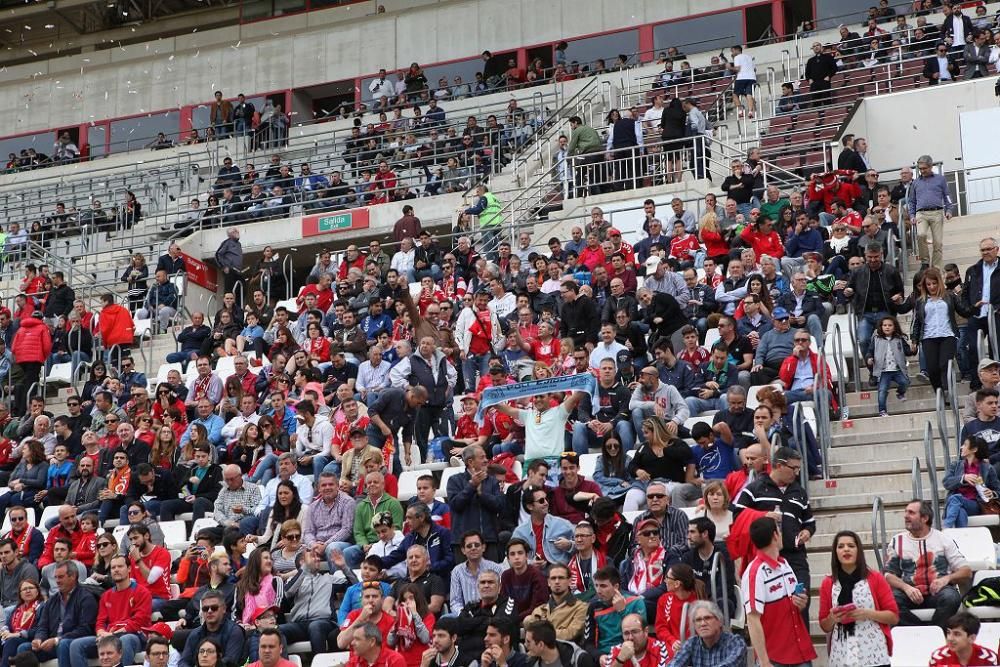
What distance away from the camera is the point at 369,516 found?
13.2 m

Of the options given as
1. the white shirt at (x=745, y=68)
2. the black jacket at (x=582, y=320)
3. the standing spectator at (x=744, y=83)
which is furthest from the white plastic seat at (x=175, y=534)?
the white shirt at (x=745, y=68)

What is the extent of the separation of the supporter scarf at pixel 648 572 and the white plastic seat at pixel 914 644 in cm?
180

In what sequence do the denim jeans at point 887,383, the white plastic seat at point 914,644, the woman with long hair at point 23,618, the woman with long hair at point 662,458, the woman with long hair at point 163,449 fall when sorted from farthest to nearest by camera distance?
the woman with long hair at point 163,449 < the denim jeans at point 887,383 < the woman with long hair at point 23,618 < the woman with long hair at point 662,458 < the white plastic seat at point 914,644

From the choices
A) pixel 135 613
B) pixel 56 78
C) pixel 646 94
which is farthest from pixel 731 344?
pixel 56 78

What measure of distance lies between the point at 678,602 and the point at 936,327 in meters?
5.05

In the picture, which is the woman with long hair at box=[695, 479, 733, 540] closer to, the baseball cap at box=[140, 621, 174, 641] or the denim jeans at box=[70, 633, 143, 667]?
the baseball cap at box=[140, 621, 174, 641]

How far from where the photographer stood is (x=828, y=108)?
2342 centimetres

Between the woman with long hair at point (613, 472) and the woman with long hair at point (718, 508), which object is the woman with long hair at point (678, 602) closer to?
the woman with long hair at point (718, 508)

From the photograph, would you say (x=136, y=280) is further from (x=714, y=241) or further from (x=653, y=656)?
(x=653, y=656)

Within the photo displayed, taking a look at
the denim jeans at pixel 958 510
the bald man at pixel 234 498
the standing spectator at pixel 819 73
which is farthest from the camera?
the standing spectator at pixel 819 73

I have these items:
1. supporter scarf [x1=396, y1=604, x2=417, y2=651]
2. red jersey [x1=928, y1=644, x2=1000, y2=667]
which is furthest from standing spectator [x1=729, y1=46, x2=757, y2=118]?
red jersey [x1=928, y1=644, x2=1000, y2=667]

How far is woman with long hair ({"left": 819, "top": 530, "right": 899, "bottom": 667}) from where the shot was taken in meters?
9.43

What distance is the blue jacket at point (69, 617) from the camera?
43.0ft

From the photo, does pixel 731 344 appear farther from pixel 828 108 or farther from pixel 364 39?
pixel 364 39
